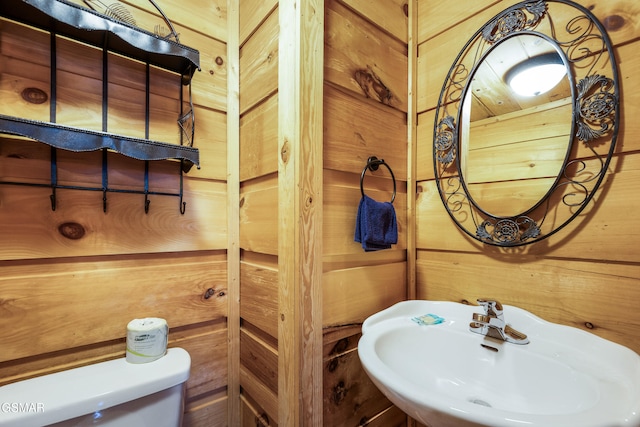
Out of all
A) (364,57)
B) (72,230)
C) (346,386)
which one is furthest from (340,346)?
(364,57)

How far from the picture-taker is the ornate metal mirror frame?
0.76m

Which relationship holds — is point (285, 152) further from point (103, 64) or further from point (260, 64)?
point (103, 64)

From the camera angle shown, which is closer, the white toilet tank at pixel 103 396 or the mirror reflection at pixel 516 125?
the white toilet tank at pixel 103 396

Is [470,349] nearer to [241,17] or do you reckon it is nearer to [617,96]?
[617,96]

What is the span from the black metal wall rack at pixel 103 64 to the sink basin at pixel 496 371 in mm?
824

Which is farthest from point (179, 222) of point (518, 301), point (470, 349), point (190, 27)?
point (518, 301)

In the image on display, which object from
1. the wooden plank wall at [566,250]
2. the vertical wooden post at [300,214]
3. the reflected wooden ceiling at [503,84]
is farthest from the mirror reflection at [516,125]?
the vertical wooden post at [300,214]

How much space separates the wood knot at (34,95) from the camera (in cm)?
77

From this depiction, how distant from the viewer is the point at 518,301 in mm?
897

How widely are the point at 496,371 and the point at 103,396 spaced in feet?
3.36

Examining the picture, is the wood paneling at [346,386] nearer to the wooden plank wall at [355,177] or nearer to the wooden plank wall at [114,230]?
the wooden plank wall at [355,177]

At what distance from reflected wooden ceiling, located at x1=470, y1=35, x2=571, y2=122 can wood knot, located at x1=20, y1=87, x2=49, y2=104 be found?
1339mm

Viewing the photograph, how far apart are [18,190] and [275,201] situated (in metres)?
0.69

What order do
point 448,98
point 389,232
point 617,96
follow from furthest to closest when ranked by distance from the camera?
point 448,98, point 389,232, point 617,96
